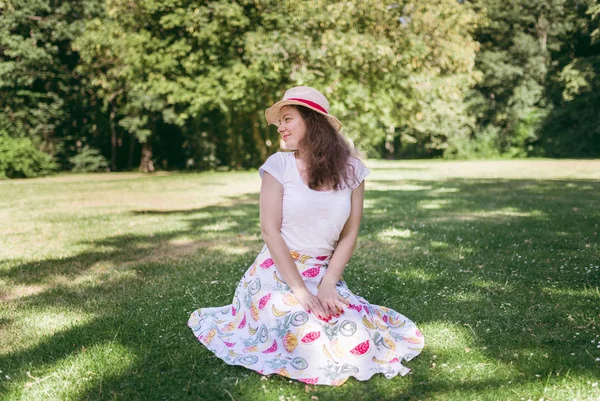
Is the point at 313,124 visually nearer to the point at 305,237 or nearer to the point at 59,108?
the point at 305,237

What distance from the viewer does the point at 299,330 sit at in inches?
141

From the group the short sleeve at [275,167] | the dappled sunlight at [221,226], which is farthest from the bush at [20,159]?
the short sleeve at [275,167]

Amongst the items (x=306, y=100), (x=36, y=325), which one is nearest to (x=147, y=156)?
(x=36, y=325)

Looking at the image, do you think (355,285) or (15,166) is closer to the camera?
(355,285)

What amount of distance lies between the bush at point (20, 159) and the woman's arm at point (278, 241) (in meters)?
24.2

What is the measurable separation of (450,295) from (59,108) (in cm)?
2849

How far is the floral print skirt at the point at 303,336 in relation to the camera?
3529 millimetres

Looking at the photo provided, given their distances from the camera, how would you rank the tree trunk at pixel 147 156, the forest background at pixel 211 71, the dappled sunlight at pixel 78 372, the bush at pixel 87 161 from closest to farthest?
the dappled sunlight at pixel 78 372, the forest background at pixel 211 71, the bush at pixel 87 161, the tree trunk at pixel 147 156

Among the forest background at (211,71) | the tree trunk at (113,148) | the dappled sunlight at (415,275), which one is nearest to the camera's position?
the dappled sunlight at (415,275)

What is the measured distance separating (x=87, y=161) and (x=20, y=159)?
243 inches

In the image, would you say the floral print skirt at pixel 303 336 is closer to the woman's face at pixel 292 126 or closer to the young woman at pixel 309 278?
the young woman at pixel 309 278

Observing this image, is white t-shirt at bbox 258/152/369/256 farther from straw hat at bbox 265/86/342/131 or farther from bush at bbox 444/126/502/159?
bush at bbox 444/126/502/159

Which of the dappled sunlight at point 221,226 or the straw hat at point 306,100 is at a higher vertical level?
the straw hat at point 306,100

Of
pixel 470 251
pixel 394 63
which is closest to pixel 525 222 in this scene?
pixel 470 251
